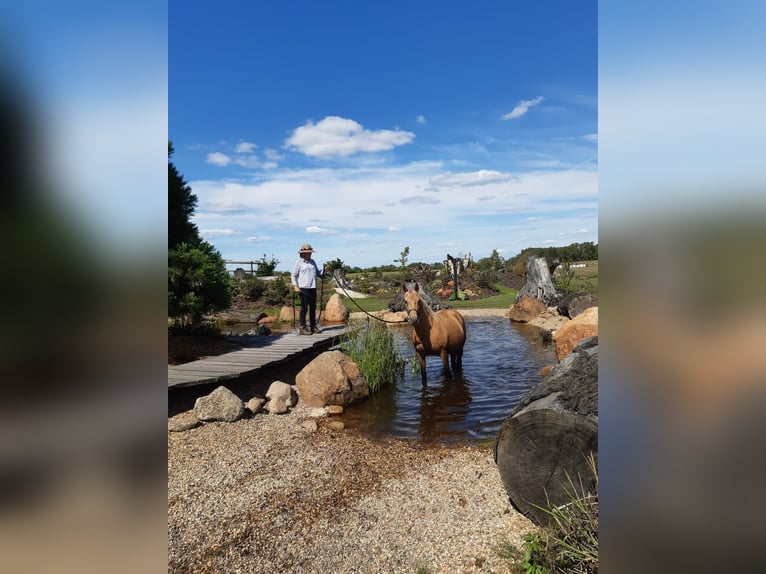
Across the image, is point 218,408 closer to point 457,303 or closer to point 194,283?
point 194,283

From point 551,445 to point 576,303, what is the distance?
14314 millimetres

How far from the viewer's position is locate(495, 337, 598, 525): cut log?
140 inches

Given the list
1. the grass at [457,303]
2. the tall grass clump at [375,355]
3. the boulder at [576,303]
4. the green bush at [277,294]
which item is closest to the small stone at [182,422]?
the tall grass clump at [375,355]

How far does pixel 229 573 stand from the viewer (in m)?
3.56

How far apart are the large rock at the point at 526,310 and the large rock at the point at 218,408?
13820mm

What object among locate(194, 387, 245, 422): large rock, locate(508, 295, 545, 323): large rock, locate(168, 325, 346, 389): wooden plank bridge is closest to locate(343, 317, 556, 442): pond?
locate(194, 387, 245, 422): large rock

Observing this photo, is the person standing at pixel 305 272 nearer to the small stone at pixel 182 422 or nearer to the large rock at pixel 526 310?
the small stone at pixel 182 422

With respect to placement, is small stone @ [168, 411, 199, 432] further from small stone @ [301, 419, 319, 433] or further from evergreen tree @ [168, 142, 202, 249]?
evergreen tree @ [168, 142, 202, 249]

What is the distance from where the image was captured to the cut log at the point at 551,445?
3.57 m
